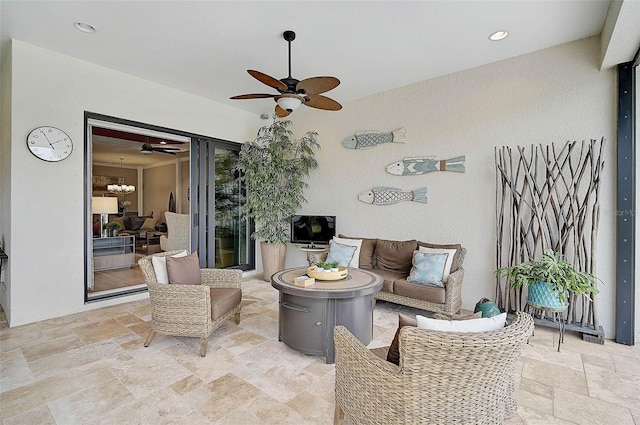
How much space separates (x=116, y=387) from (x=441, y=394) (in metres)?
2.24

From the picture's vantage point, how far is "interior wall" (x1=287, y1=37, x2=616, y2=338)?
3.13m

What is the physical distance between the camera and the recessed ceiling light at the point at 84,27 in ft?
9.87

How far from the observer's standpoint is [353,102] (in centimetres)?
506

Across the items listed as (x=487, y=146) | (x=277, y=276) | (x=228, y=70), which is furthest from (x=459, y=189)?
(x=228, y=70)

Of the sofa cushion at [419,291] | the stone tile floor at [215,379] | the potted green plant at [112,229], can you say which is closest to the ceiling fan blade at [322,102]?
the sofa cushion at [419,291]

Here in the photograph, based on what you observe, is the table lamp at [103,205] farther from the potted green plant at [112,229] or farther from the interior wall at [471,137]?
the interior wall at [471,137]

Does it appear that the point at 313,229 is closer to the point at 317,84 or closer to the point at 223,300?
the point at 223,300

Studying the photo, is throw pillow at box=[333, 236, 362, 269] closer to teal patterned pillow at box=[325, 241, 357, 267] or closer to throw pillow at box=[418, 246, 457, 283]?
teal patterned pillow at box=[325, 241, 357, 267]

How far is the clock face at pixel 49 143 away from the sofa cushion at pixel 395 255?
414cm

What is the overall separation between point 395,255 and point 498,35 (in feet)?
9.02

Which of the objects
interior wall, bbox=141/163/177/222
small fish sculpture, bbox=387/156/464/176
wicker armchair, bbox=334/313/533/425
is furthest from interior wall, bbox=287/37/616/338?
interior wall, bbox=141/163/177/222

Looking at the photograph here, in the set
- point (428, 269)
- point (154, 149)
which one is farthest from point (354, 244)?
point (154, 149)

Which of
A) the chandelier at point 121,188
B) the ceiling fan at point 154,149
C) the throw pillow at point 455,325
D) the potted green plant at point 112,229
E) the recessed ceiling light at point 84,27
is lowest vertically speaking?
the throw pillow at point 455,325

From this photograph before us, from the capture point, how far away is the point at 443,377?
128 cm
